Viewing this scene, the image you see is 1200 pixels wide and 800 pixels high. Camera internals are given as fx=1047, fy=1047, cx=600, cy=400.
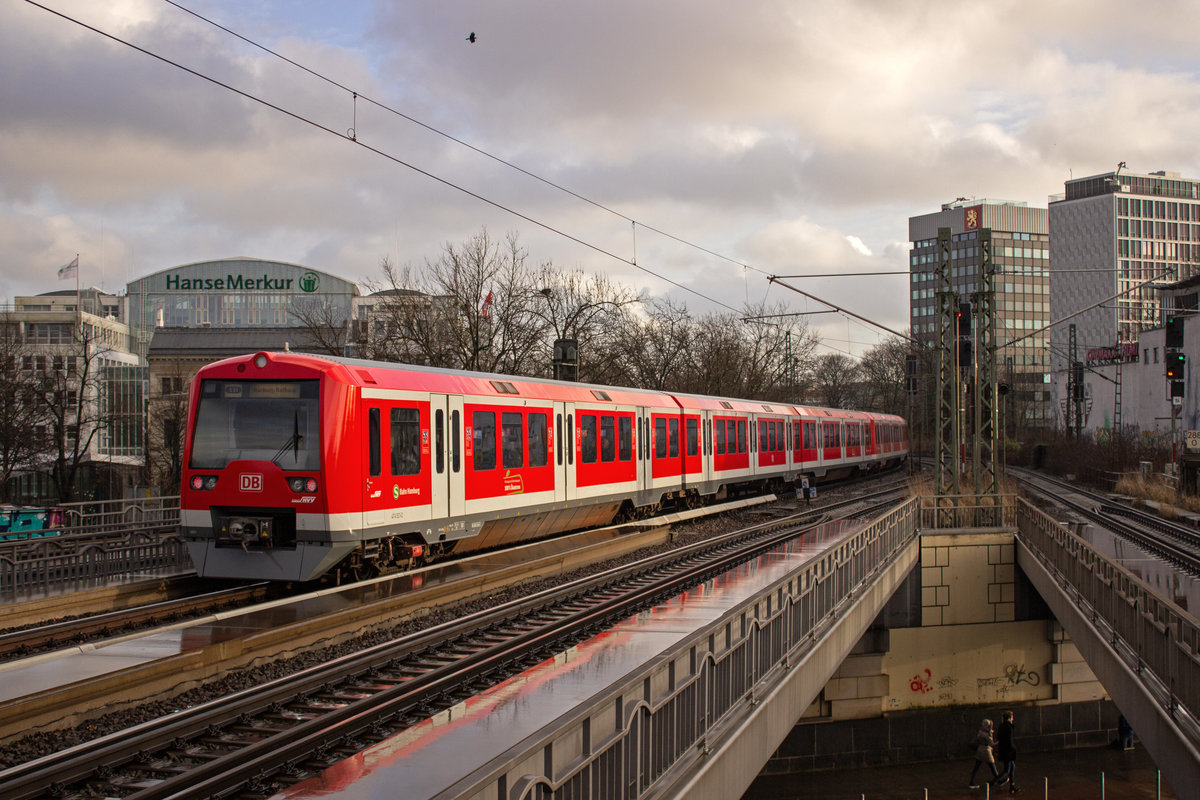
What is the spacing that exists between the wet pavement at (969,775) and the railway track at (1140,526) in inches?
214

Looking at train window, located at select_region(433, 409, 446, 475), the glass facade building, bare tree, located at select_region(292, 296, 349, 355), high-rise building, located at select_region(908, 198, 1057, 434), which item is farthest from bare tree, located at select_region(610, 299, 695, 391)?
high-rise building, located at select_region(908, 198, 1057, 434)

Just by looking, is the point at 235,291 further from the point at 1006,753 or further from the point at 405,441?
the point at 405,441

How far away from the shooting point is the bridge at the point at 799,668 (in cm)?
538

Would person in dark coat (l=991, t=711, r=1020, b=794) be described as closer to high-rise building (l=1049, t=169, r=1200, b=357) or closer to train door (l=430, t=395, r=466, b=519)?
train door (l=430, t=395, r=466, b=519)

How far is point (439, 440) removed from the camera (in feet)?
50.3

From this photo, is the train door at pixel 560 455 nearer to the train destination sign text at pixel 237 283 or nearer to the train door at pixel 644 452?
the train door at pixel 644 452

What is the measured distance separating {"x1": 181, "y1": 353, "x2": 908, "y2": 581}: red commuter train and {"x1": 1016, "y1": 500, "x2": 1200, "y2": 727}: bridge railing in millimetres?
8751

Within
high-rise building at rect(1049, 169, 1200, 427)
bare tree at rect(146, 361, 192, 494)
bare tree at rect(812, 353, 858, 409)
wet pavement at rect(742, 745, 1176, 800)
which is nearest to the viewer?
wet pavement at rect(742, 745, 1176, 800)

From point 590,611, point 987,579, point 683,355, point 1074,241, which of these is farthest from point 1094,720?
point 1074,241

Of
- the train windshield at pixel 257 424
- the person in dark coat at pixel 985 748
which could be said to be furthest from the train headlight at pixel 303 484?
the person in dark coat at pixel 985 748

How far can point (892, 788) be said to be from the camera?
2388cm

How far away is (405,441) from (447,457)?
1.11m

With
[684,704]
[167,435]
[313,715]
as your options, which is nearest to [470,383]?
[313,715]

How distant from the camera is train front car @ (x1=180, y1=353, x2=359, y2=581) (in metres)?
13.2
